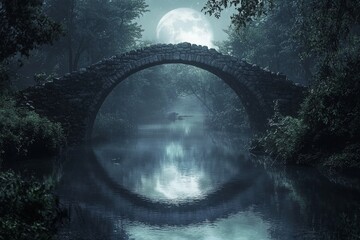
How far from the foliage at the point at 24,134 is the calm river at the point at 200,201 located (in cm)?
109

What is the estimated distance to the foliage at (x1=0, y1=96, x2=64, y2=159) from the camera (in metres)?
14.2

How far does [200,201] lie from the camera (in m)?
10.1

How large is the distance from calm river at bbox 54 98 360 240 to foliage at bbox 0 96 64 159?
1.09 meters

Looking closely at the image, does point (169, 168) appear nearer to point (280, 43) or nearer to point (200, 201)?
point (200, 201)

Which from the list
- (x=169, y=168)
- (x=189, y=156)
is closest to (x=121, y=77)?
(x=189, y=156)

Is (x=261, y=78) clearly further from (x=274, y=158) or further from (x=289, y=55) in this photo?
(x=289, y=55)

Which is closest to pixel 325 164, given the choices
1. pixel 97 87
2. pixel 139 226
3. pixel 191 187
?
pixel 191 187

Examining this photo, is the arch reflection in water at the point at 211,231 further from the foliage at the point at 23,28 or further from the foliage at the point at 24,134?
the foliage at the point at 24,134

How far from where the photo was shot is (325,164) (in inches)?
544

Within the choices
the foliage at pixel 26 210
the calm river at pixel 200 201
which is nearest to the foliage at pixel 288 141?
the calm river at pixel 200 201

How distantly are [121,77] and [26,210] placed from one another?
1627 cm

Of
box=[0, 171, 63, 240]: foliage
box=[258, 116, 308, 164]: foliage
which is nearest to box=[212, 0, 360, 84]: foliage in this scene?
box=[258, 116, 308, 164]: foliage

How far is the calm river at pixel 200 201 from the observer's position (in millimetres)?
7492

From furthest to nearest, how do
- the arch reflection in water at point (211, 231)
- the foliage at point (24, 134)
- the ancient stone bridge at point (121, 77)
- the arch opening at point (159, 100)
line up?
the arch opening at point (159, 100) < the ancient stone bridge at point (121, 77) < the foliage at point (24, 134) < the arch reflection in water at point (211, 231)
